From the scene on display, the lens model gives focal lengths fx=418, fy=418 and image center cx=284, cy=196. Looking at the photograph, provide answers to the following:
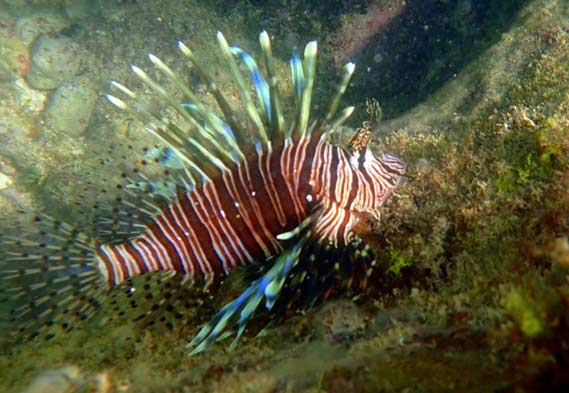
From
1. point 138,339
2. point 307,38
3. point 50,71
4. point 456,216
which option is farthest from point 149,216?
point 50,71

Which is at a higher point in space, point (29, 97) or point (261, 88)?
point (29, 97)

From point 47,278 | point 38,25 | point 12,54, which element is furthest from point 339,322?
point 38,25

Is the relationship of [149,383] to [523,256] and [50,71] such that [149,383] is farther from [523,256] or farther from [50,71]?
[50,71]

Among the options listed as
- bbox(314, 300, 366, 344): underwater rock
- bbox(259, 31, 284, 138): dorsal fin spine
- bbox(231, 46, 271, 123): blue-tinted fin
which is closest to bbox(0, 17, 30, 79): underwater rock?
bbox(231, 46, 271, 123): blue-tinted fin

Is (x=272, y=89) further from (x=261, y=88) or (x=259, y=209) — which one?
(x=259, y=209)

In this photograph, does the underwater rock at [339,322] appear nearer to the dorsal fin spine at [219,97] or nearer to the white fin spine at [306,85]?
the white fin spine at [306,85]

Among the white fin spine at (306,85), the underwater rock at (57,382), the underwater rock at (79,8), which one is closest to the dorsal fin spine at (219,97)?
the white fin spine at (306,85)
